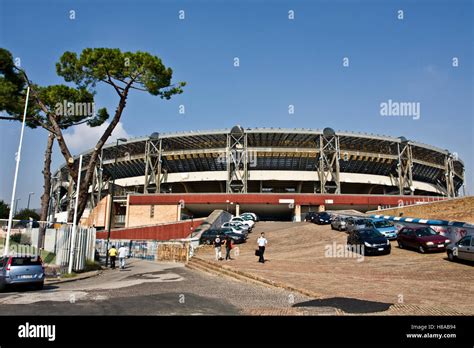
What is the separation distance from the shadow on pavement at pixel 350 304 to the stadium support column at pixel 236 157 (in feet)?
150

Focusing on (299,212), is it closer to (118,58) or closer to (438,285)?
(118,58)

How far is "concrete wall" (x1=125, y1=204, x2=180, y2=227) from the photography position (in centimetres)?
5253

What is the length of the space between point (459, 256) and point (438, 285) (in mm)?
4326

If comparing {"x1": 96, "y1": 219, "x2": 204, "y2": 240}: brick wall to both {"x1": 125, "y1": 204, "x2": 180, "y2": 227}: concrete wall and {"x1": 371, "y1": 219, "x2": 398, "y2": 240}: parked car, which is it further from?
{"x1": 371, "y1": 219, "x2": 398, "y2": 240}: parked car

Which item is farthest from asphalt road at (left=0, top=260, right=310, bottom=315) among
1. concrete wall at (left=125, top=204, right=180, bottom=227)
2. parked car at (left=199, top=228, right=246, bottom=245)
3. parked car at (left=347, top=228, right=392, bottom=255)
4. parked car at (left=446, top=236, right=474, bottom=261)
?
concrete wall at (left=125, top=204, right=180, bottom=227)

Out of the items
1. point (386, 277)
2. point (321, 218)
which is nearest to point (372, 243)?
point (386, 277)

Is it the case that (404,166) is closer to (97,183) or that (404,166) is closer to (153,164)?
(153,164)

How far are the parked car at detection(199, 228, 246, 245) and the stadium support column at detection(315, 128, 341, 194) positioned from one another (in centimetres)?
3032

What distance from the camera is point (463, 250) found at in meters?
15.3

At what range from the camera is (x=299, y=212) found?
52.1m

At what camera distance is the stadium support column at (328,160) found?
2232 inches

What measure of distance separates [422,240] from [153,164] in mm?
51155

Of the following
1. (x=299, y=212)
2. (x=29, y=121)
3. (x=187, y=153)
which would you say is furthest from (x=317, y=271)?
(x=187, y=153)

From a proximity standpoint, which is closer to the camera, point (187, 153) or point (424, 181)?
point (187, 153)
